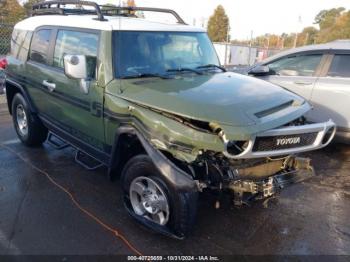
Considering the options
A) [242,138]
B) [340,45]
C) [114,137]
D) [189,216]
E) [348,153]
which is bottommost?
[348,153]

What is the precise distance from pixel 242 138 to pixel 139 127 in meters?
1.02

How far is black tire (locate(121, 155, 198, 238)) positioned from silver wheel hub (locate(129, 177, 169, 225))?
50mm

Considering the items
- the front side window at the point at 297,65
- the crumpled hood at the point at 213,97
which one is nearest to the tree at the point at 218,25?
the front side window at the point at 297,65

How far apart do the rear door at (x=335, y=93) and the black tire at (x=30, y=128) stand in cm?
422

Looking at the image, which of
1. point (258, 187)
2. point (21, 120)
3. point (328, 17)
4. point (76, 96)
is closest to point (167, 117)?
point (258, 187)

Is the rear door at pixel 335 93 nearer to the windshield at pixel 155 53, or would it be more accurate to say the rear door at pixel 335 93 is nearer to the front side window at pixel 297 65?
the front side window at pixel 297 65

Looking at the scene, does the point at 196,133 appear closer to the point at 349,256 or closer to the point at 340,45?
the point at 349,256

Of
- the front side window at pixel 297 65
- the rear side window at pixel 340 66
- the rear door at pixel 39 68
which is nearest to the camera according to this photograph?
the rear door at pixel 39 68

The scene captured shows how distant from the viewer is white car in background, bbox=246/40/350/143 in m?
5.75

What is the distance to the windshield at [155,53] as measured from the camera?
396 centimetres

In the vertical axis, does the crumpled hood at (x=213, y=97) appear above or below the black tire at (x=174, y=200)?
above

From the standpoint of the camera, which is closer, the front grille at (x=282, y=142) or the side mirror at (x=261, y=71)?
the front grille at (x=282, y=142)

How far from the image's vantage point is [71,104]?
14.8 ft

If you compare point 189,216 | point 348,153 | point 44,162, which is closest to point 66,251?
point 189,216
